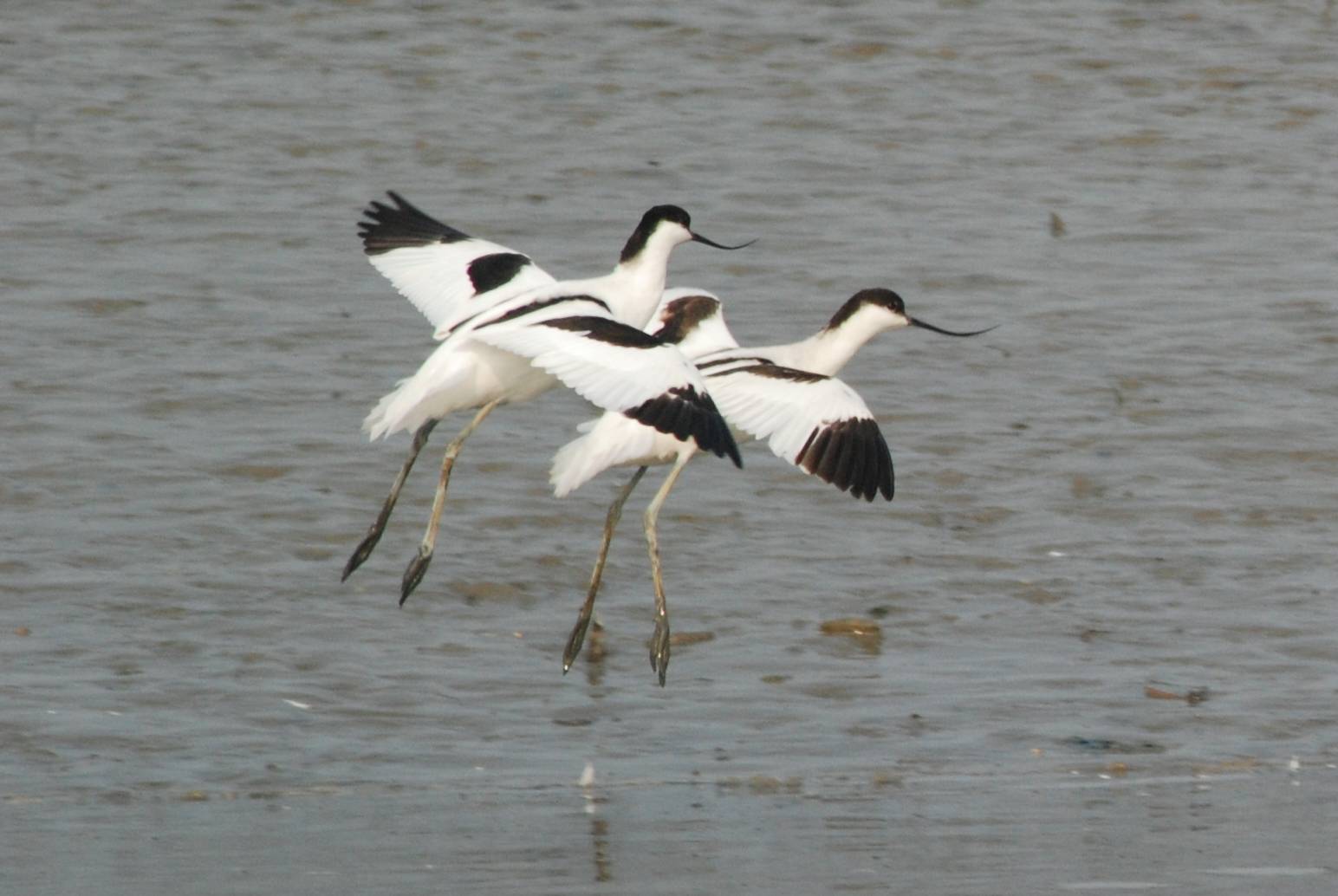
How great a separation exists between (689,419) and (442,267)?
6.04ft

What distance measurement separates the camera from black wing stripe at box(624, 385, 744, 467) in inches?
279

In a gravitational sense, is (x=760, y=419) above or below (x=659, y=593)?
above

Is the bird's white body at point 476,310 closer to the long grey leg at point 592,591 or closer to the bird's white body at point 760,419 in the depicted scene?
the bird's white body at point 760,419

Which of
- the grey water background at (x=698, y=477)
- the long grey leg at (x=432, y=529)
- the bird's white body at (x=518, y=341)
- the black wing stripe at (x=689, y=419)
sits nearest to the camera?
the grey water background at (x=698, y=477)

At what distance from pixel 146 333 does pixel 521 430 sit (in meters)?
1.81

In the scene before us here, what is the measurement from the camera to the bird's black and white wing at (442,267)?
8.49m

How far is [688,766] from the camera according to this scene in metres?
6.84

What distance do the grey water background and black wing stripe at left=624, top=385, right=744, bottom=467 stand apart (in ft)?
2.44

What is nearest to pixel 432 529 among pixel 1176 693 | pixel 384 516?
pixel 384 516

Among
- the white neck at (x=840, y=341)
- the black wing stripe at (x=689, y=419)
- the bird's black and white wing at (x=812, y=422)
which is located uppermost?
the black wing stripe at (x=689, y=419)

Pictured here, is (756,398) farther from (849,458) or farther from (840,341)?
(840,341)

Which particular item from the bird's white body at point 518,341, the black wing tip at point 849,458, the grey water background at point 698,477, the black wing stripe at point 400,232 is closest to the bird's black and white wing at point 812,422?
the black wing tip at point 849,458

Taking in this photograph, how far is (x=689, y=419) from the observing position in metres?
7.17

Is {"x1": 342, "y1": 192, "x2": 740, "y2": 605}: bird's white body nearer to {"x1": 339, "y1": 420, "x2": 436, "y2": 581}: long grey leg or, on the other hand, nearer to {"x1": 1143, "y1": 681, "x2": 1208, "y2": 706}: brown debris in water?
{"x1": 339, "y1": 420, "x2": 436, "y2": 581}: long grey leg
